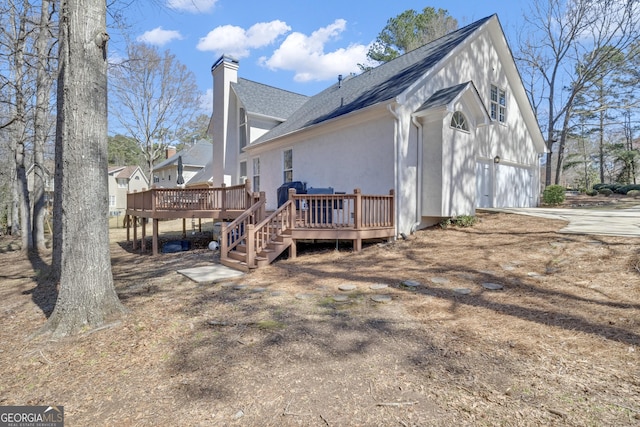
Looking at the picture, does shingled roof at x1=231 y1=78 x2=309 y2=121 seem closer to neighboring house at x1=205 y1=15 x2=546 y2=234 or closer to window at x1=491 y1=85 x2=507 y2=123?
neighboring house at x1=205 y1=15 x2=546 y2=234

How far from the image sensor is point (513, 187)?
1378cm

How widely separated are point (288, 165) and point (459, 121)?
632 centimetres

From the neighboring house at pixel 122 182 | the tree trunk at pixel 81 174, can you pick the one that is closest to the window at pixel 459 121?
the tree trunk at pixel 81 174

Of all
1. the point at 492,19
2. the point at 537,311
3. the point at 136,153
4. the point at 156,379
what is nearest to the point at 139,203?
the point at 156,379

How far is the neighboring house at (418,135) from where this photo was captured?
9.08m

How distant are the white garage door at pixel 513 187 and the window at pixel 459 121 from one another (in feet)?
13.4

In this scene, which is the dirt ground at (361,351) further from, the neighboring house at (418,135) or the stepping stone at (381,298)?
the neighboring house at (418,135)

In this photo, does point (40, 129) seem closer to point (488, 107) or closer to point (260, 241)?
point (260, 241)

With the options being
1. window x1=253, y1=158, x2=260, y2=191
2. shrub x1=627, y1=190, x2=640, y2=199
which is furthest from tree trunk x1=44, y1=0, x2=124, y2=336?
shrub x1=627, y1=190, x2=640, y2=199

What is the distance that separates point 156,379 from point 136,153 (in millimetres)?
49153

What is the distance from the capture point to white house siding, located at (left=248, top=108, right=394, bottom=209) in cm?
918

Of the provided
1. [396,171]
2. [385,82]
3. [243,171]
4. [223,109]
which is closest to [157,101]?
[223,109]

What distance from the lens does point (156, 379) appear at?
9.96 feet

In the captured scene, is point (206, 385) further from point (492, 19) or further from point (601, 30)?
point (601, 30)
